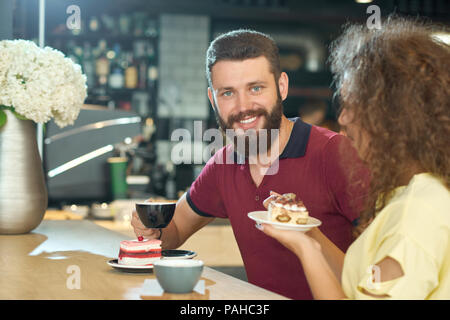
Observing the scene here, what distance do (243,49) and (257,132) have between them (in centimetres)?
27

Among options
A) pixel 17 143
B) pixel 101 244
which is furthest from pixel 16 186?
pixel 101 244

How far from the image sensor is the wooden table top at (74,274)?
1.05 meters

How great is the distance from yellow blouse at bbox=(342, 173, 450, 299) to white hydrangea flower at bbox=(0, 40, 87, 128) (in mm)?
1068

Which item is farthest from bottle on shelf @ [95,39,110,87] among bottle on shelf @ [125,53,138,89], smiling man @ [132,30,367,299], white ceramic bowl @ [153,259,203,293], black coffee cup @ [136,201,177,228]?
white ceramic bowl @ [153,259,203,293]

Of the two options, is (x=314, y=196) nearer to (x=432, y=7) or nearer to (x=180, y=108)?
(x=180, y=108)

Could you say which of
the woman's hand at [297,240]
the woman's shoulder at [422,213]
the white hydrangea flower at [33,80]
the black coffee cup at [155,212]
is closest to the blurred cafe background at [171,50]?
the white hydrangea flower at [33,80]

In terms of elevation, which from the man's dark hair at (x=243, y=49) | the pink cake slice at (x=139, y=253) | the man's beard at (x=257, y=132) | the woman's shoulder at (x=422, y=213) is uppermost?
the man's dark hair at (x=243, y=49)

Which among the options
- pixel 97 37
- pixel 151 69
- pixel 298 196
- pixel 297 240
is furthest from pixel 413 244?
pixel 151 69

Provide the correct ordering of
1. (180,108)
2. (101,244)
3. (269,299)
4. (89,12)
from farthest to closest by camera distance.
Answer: (180,108) < (89,12) < (101,244) < (269,299)

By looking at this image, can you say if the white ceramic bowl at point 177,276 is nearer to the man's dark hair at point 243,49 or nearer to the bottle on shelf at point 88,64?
the man's dark hair at point 243,49

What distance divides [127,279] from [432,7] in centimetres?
572

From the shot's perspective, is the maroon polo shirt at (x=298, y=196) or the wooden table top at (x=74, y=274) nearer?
the wooden table top at (x=74, y=274)

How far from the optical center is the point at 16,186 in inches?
66.1

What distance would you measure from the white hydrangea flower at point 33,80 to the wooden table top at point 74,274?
0.39m
